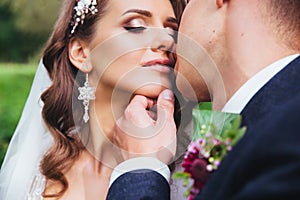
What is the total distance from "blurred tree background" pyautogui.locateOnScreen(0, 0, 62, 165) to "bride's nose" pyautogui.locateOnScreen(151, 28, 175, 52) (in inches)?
366

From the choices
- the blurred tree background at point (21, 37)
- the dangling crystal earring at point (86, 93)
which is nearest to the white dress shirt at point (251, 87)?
the dangling crystal earring at point (86, 93)

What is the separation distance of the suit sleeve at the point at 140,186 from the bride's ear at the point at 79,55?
1027 millimetres

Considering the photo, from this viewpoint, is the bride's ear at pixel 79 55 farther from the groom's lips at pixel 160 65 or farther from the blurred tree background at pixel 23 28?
the blurred tree background at pixel 23 28

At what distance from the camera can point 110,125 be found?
321cm

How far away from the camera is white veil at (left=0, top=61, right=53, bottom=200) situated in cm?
339

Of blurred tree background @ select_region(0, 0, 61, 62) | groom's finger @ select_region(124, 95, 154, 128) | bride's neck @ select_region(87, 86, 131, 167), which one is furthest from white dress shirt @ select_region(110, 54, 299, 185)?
blurred tree background @ select_region(0, 0, 61, 62)

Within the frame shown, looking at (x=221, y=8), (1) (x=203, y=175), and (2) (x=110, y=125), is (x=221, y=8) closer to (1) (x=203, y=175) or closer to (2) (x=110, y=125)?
(1) (x=203, y=175)

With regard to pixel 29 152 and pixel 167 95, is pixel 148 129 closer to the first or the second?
pixel 167 95

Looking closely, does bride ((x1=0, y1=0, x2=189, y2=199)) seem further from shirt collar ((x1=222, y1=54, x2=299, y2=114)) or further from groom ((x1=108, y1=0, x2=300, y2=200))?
shirt collar ((x1=222, y1=54, x2=299, y2=114))

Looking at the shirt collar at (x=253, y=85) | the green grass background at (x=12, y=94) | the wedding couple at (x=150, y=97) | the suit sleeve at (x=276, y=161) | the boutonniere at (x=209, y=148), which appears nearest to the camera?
the suit sleeve at (x=276, y=161)

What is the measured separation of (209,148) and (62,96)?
154 centimetres

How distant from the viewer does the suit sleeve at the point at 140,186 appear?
220cm

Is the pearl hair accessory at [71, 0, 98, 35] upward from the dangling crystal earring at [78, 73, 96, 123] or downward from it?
upward

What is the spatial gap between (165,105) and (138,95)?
189 millimetres
